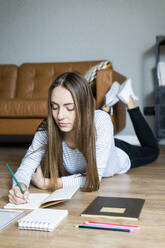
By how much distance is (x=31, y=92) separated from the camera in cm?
362

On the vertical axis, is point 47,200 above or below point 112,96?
below

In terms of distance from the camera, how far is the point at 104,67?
3061 mm

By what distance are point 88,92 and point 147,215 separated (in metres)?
0.58

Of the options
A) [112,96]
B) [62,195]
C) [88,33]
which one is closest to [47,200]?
[62,195]

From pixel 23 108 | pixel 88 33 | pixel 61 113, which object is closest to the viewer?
pixel 61 113

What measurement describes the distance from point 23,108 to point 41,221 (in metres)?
2.02

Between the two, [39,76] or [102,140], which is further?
[39,76]

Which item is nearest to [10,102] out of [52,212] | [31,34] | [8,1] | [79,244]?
[31,34]

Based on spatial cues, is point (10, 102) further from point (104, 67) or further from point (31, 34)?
point (31, 34)

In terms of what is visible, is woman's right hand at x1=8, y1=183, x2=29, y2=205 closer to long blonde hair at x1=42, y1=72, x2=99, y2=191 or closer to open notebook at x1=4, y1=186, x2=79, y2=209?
open notebook at x1=4, y1=186, x2=79, y2=209

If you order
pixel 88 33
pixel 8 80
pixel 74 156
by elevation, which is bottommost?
pixel 74 156

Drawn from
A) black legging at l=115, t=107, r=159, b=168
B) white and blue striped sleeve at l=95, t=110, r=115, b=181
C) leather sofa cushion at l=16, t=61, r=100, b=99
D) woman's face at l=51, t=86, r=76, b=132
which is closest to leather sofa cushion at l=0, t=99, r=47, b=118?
leather sofa cushion at l=16, t=61, r=100, b=99

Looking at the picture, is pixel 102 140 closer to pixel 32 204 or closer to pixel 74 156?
pixel 74 156

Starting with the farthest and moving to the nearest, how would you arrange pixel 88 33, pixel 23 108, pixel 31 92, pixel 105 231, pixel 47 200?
1. pixel 88 33
2. pixel 31 92
3. pixel 23 108
4. pixel 47 200
5. pixel 105 231
